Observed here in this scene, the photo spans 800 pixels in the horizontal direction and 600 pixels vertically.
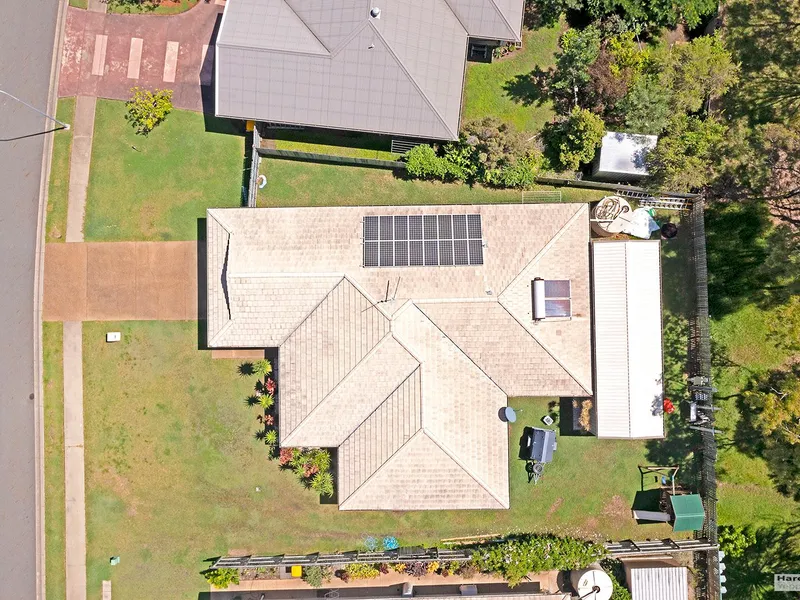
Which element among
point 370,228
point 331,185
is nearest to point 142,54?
point 331,185

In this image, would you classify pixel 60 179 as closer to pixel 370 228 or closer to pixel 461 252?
pixel 370 228

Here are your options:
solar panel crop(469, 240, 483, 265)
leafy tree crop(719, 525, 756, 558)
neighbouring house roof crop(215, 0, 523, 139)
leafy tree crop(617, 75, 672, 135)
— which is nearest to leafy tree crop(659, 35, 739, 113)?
leafy tree crop(617, 75, 672, 135)

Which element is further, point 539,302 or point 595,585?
point 595,585

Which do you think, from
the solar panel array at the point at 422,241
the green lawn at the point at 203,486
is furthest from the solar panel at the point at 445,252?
the green lawn at the point at 203,486

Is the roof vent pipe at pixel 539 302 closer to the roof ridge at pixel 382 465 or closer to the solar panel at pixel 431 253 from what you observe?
the solar panel at pixel 431 253

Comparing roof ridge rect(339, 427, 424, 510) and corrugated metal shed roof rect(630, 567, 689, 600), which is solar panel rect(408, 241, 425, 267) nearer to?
roof ridge rect(339, 427, 424, 510)

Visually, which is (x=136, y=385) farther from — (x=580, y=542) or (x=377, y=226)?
(x=580, y=542)
